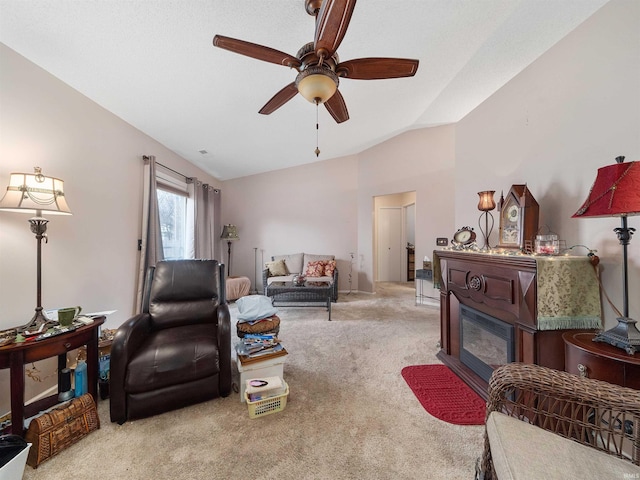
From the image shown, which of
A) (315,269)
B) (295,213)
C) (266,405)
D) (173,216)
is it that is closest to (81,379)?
(266,405)

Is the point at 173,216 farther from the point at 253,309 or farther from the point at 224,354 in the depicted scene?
the point at 224,354

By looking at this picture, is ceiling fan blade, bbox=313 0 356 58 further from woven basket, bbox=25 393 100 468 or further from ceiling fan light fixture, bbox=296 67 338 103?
woven basket, bbox=25 393 100 468

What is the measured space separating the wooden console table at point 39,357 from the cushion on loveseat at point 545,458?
2.29m

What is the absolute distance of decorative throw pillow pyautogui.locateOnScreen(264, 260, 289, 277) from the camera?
192 inches

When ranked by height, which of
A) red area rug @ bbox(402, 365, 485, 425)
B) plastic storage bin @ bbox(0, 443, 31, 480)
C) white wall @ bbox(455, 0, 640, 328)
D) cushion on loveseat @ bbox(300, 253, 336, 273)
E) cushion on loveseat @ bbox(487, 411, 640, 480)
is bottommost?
red area rug @ bbox(402, 365, 485, 425)

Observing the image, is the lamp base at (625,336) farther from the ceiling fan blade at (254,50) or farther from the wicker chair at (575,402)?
the ceiling fan blade at (254,50)

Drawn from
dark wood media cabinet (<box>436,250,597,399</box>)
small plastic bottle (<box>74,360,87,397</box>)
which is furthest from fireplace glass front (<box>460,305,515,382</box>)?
small plastic bottle (<box>74,360,87,397</box>)

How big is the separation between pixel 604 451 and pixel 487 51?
2.75 meters

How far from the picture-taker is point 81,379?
5.47 feet

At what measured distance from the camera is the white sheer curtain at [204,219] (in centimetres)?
429

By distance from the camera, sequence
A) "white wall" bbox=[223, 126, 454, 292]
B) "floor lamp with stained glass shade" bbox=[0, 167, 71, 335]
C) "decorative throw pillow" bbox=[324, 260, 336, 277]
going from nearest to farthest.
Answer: "floor lamp with stained glass shade" bbox=[0, 167, 71, 335]
"white wall" bbox=[223, 126, 454, 292]
"decorative throw pillow" bbox=[324, 260, 336, 277]

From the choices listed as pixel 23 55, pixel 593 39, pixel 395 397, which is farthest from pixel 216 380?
pixel 593 39

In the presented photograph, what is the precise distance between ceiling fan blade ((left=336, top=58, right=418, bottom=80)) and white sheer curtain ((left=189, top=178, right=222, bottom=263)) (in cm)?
353

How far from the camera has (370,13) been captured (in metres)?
1.69
